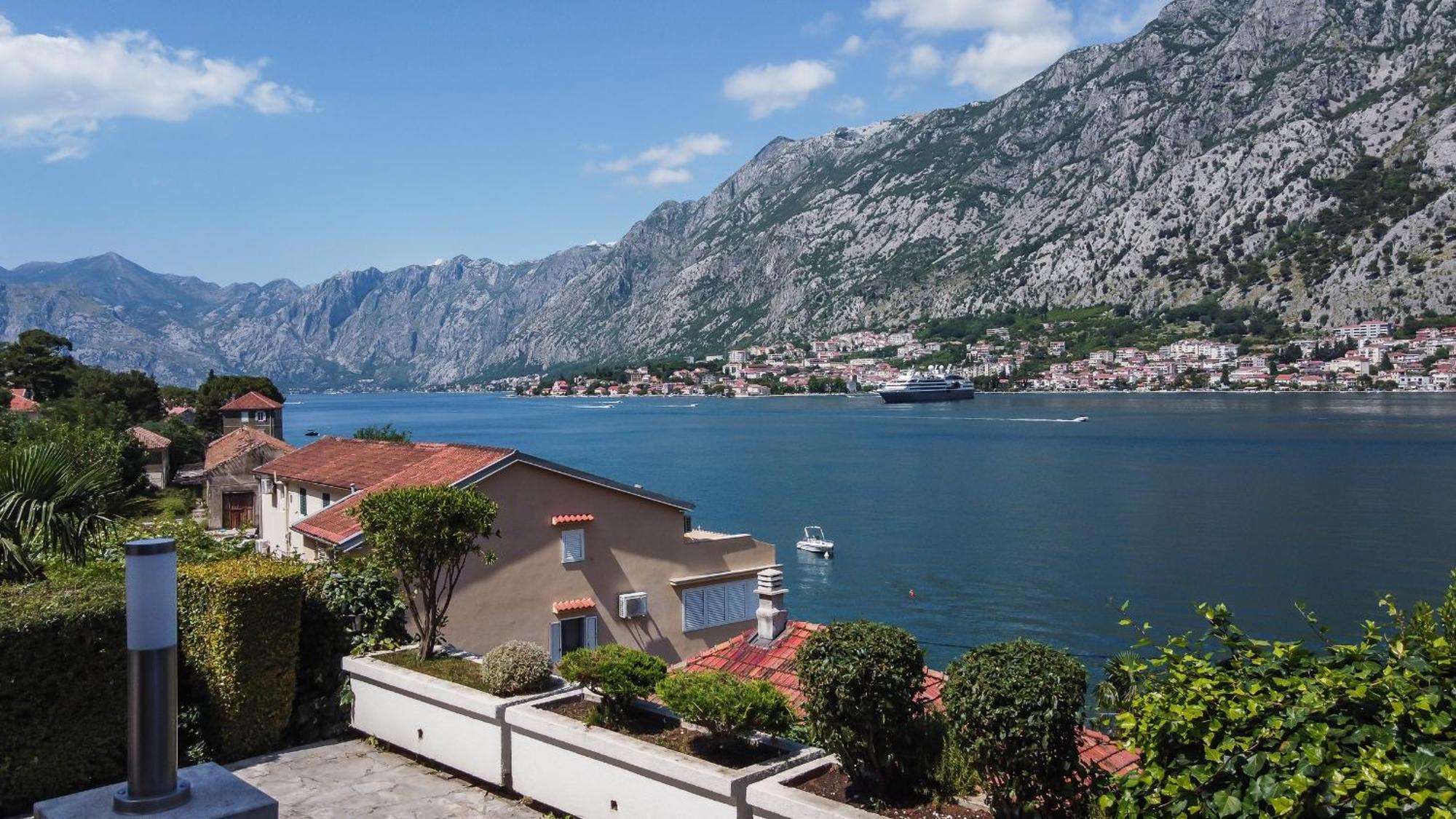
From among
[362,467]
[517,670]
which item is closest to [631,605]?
[362,467]

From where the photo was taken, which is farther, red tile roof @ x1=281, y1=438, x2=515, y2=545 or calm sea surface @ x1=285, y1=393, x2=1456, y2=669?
calm sea surface @ x1=285, y1=393, x2=1456, y2=669

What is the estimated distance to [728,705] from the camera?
6.36 m

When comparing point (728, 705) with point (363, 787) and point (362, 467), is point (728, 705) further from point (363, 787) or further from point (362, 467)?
point (362, 467)

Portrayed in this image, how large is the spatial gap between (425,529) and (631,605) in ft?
28.2

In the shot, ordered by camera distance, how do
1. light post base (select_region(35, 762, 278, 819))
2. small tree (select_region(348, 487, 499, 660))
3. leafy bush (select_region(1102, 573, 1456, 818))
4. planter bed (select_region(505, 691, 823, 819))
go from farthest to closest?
small tree (select_region(348, 487, 499, 660)) < planter bed (select_region(505, 691, 823, 819)) < light post base (select_region(35, 762, 278, 819)) < leafy bush (select_region(1102, 573, 1456, 818))

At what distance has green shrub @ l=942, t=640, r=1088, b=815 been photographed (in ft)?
17.0

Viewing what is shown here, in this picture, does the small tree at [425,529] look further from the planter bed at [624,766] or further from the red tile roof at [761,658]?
the red tile roof at [761,658]

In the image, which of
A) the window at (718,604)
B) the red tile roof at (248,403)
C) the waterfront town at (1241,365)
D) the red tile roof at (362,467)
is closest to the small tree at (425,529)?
the red tile roof at (362,467)

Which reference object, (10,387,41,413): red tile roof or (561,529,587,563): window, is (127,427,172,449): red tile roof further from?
(561,529,587,563): window

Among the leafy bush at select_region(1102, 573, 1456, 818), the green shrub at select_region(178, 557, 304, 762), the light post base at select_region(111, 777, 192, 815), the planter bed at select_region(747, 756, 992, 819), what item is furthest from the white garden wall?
the leafy bush at select_region(1102, 573, 1456, 818)

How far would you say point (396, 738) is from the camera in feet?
28.7

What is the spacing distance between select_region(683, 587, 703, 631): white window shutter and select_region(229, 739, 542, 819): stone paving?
977 centimetres

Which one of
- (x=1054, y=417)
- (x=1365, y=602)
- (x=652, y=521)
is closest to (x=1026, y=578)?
(x=1365, y=602)

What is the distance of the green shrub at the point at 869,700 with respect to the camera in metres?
5.84
